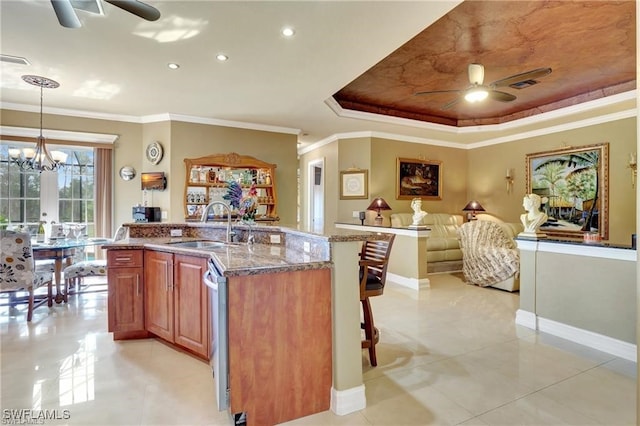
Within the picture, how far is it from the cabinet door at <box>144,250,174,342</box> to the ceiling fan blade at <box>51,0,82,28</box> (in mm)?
1822

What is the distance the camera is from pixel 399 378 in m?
2.25

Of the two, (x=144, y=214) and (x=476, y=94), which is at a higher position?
(x=476, y=94)

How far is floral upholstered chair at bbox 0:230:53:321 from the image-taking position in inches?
127

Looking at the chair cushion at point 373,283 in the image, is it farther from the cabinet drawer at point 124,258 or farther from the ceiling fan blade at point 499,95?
the ceiling fan blade at point 499,95

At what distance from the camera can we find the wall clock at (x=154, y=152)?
518cm

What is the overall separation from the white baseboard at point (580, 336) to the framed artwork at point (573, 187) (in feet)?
10.6

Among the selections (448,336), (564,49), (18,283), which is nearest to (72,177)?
(18,283)

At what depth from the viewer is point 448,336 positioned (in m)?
2.97

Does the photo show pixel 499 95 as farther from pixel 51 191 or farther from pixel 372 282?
pixel 51 191

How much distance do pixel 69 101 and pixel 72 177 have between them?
128 centimetres

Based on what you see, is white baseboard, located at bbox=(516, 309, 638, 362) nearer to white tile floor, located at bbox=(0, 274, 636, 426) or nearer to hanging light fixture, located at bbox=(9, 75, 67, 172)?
white tile floor, located at bbox=(0, 274, 636, 426)

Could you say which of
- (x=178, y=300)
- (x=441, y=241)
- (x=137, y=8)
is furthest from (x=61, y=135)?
(x=441, y=241)

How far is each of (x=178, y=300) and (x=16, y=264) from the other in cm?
218

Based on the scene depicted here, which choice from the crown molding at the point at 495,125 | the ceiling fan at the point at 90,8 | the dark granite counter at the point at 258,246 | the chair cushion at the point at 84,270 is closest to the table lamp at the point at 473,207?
the crown molding at the point at 495,125
